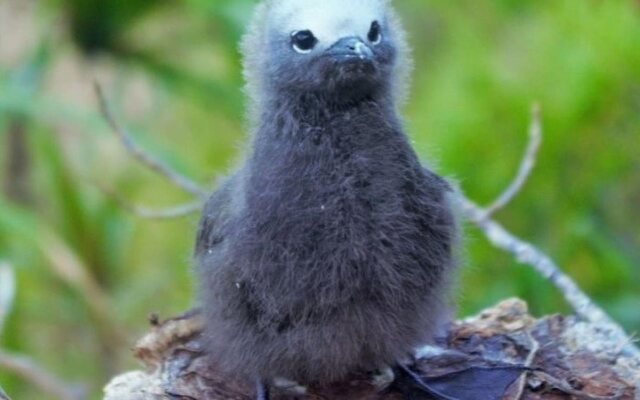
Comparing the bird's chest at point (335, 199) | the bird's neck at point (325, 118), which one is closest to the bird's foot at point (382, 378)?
the bird's chest at point (335, 199)

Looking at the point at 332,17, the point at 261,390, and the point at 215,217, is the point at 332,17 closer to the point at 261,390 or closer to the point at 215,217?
the point at 215,217

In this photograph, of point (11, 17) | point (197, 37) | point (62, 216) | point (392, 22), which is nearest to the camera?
point (392, 22)

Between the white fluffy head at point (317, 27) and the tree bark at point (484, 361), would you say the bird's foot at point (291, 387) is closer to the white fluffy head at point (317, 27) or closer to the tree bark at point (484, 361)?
the tree bark at point (484, 361)

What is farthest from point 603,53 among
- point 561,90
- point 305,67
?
point 305,67

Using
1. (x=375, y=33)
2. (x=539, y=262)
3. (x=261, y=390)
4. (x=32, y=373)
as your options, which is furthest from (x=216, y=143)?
(x=375, y=33)

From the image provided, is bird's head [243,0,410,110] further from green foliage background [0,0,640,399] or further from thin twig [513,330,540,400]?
thin twig [513,330,540,400]

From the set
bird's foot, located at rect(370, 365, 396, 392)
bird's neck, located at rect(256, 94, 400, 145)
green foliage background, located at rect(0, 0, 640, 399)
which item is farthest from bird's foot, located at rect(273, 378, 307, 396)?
bird's neck, located at rect(256, 94, 400, 145)

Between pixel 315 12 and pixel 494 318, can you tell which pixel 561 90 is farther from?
pixel 315 12
